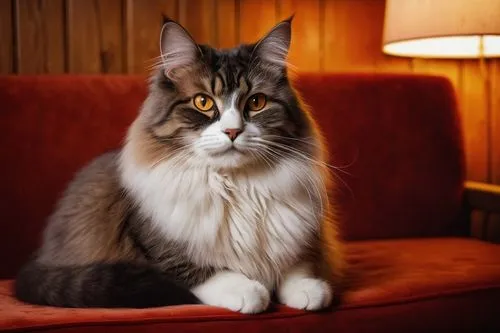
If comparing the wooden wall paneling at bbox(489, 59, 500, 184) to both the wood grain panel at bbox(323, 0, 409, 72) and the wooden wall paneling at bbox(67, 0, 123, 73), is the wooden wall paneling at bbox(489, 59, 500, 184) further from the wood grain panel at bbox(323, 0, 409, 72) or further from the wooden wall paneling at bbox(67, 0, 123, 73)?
the wooden wall paneling at bbox(67, 0, 123, 73)

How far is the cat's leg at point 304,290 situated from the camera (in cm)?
142

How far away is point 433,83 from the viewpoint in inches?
Answer: 95.3

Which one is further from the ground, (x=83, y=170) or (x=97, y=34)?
(x=97, y=34)

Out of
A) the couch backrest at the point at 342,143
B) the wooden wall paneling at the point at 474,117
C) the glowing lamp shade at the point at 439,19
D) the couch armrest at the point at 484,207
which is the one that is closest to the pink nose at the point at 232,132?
the couch backrest at the point at 342,143

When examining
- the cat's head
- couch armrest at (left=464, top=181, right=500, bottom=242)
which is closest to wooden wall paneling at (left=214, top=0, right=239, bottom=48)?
the cat's head

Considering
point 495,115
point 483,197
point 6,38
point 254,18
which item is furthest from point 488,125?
point 6,38

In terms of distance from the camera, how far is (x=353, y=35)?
271 cm

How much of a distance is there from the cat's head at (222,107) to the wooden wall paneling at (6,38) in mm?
977

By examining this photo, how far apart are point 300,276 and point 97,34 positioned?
4.40 ft

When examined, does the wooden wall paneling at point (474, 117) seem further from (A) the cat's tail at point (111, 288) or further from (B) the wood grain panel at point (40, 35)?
(A) the cat's tail at point (111, 288)

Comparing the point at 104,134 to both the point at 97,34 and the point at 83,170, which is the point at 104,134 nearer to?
the point at 83,170

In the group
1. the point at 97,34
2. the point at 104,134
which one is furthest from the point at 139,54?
the point at 104,134

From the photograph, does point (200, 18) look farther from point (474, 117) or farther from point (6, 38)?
point (474, 117)

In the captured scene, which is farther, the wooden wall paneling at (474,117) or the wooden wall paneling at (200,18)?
the wooden wall paneling at (474,117)
